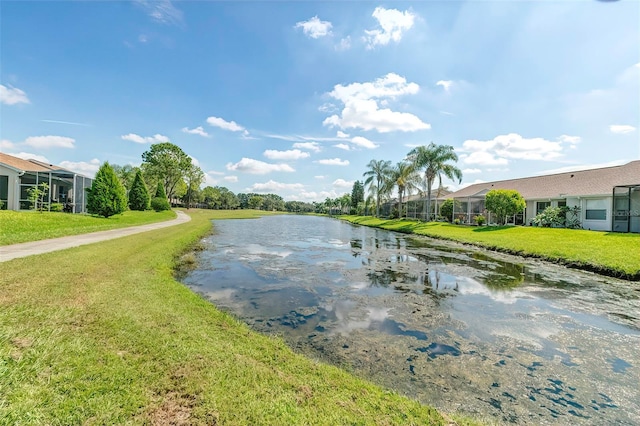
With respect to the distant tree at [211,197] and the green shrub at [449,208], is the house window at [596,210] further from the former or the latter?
the distant tree at [211,197]

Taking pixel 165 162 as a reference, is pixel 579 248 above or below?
below

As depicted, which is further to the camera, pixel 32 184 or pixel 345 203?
pixel 345 203

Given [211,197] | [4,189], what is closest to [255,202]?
[211,197]

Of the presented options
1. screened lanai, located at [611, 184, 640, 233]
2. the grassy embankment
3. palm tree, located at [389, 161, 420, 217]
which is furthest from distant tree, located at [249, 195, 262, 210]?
screened lanai, located at [611, 184, 640, 233]

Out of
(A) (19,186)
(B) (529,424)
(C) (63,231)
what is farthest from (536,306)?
(A) (19,186)

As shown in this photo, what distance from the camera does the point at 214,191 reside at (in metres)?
88.5

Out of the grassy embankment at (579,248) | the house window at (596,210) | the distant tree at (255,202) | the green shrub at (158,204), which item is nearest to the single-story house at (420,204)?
the house window at (596,210)

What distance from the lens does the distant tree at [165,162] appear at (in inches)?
2038

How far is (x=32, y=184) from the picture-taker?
69.7 feet

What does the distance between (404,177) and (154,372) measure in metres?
40.0

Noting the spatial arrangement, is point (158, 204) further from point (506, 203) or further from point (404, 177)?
point (506, 203)

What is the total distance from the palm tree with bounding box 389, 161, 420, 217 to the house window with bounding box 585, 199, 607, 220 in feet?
60.4

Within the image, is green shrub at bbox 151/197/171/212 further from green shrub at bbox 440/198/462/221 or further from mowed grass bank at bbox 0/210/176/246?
green shrub at bbox 440/198/462/221

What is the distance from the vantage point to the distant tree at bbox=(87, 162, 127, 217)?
74.5 feet
